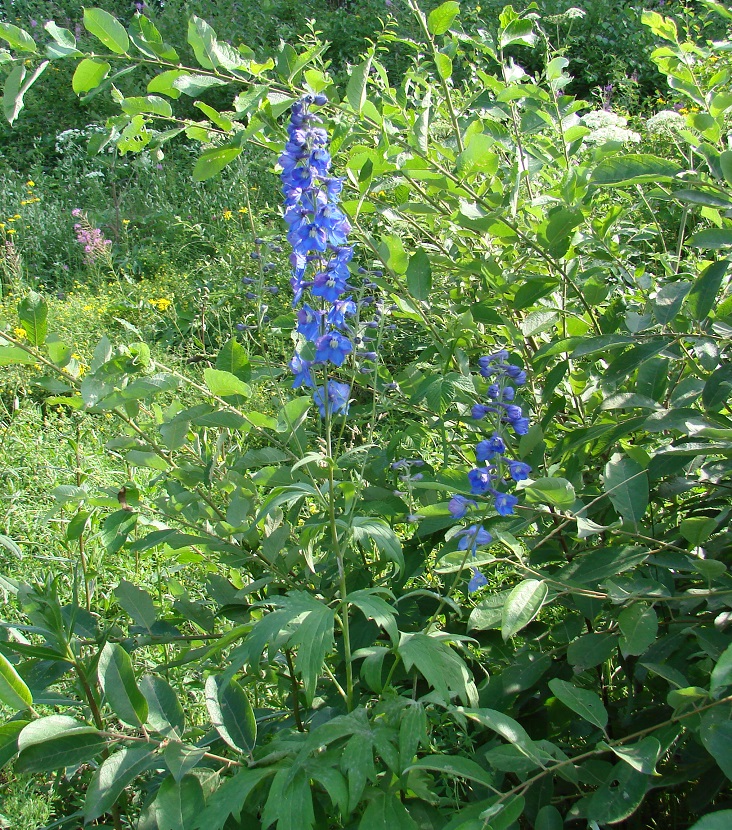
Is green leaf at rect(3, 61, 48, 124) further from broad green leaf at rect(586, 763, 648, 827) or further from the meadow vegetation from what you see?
broad green leaf at rect(586, 763, 648, 827)

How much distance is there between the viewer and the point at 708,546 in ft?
5.15

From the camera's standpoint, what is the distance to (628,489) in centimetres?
145

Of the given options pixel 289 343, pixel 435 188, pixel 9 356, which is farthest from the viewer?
pixel 289 343

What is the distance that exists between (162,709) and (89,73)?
4.02 ft

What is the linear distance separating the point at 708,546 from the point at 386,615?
0.73 meters

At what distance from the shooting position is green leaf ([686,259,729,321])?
150cm

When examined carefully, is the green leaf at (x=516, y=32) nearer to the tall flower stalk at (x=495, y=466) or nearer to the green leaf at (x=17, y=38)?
the tall flower stalk at (x=495, y=466)

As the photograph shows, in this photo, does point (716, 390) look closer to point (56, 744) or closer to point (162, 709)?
point (162, 709)

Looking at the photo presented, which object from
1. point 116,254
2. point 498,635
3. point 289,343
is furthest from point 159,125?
point 498,635

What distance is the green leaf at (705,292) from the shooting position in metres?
1.50

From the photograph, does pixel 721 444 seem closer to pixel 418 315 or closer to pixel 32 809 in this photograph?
pixel 418 315

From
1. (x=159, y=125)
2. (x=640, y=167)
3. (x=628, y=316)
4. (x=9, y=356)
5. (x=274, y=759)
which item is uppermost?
(x=159, y=125)

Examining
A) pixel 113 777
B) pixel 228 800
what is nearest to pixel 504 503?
pixel 228 800

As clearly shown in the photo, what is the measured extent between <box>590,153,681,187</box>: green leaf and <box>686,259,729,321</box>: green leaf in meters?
0.19
